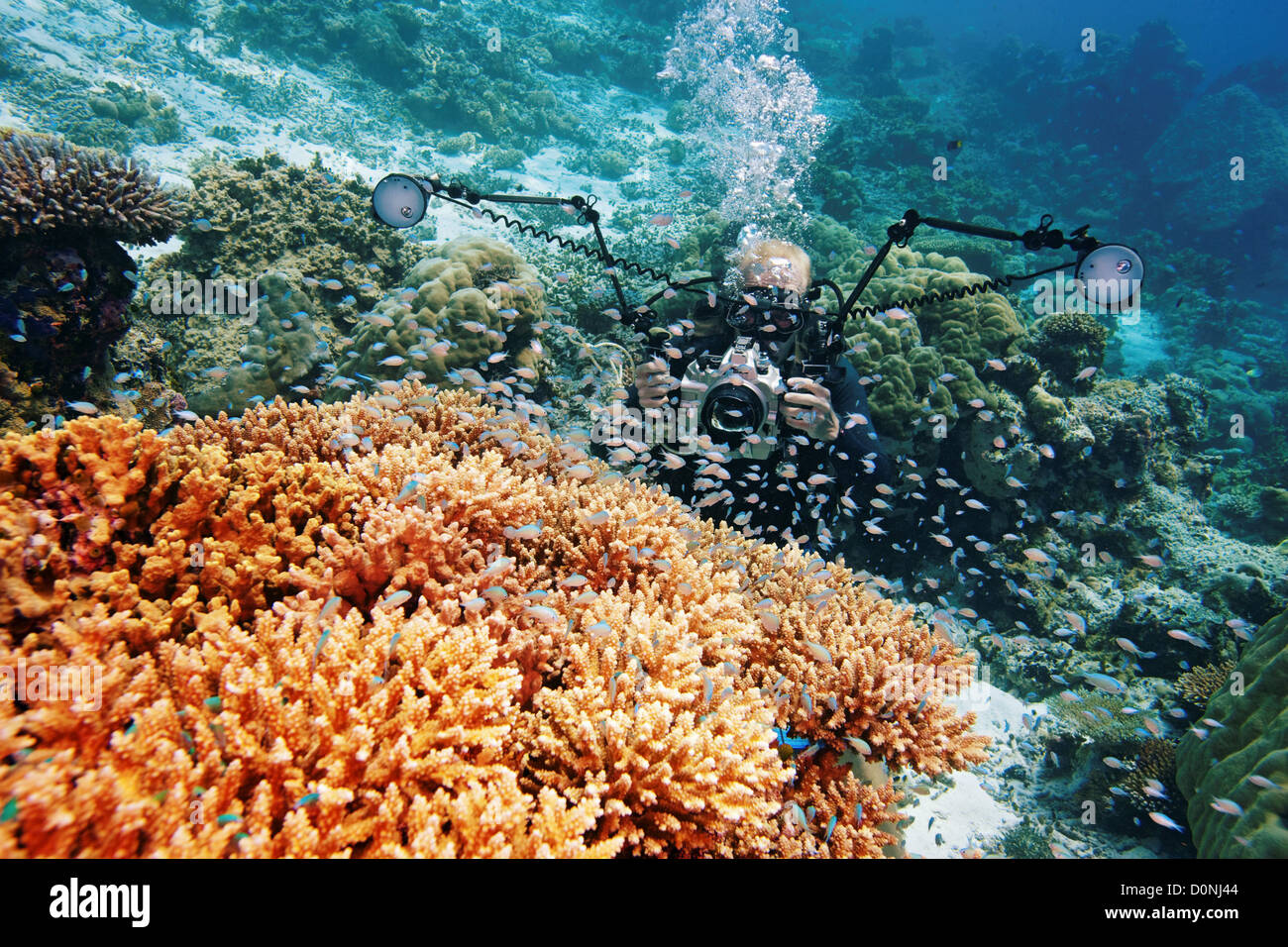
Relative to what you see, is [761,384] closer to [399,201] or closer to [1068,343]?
[399,201]

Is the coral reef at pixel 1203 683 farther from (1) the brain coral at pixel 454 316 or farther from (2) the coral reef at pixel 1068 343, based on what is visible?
(1) the brain coral at pixel 454 316

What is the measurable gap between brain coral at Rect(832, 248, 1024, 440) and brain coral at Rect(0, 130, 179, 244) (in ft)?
26.6

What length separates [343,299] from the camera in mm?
7180

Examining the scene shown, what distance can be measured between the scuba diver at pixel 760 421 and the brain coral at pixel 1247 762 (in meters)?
3.36

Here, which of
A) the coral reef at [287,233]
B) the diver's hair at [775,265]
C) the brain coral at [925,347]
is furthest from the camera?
the brain coral at [925,347]

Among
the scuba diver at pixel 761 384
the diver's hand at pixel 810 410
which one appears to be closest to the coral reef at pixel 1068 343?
the scuba diver at pixel 761 384

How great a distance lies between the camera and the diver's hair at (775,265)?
6.50m

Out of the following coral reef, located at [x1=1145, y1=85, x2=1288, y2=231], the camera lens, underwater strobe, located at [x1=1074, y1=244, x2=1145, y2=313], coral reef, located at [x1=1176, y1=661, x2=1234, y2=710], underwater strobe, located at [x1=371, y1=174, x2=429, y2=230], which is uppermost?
coral reef, located at [x1=1145, y1=85, x2=1288, y2=231]

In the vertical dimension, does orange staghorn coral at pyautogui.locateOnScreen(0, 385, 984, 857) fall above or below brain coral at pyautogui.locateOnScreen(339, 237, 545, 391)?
below

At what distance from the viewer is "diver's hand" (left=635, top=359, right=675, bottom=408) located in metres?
4.76

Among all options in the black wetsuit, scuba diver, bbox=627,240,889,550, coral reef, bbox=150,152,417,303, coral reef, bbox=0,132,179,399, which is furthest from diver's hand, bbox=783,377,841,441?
coral reef, bbox=0,132,179,399

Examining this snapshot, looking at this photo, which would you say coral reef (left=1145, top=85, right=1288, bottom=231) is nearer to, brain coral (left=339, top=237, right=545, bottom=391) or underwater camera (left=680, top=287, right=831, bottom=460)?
underwater camera (left=680, top=287, right=831, bottom=460)

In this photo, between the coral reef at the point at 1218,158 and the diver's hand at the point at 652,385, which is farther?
the coral reef at the point at 1218,158
